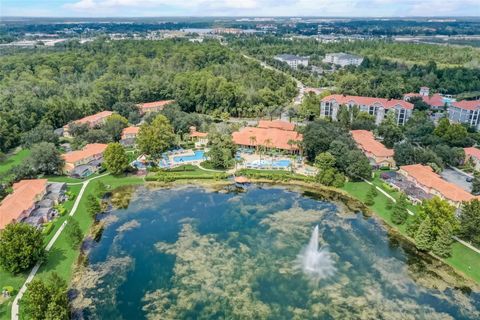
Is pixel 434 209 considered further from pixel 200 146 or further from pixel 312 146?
pixel 200 146

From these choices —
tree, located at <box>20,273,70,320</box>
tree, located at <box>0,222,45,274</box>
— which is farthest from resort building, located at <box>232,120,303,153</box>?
tree, located at <box>20,273,70,320</box>

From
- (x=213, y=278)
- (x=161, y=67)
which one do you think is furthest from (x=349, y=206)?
(x=161, y=67)

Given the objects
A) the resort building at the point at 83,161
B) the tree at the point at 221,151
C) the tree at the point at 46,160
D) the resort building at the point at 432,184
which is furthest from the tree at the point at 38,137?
the resort building at the point at 432,184

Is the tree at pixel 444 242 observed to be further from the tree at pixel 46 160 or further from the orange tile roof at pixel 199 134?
the tree at pixel 46 160

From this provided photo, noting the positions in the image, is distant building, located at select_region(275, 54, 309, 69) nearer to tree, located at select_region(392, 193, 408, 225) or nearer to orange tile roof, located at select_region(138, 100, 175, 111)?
orange tile roof, located at select_region(138, 100, 175, 111)

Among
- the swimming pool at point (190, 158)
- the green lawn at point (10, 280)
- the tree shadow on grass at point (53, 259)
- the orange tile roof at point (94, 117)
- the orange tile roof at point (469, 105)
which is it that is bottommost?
the swimming pool at point (190, 158)

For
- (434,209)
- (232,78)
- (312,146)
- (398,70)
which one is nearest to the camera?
(434,209)
